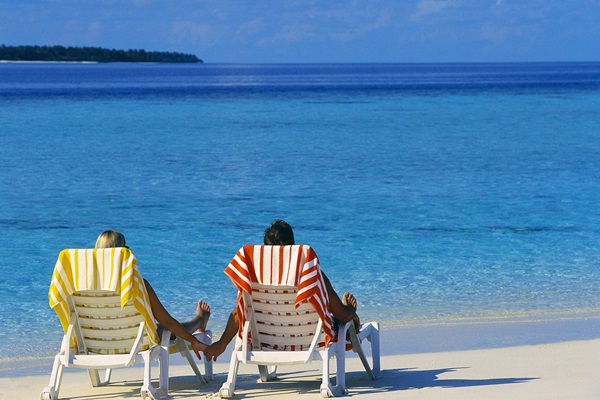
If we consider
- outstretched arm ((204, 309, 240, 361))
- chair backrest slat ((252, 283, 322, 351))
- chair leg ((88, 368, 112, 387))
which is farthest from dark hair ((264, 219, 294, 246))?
chair leg ((88, 368, 112, 387))

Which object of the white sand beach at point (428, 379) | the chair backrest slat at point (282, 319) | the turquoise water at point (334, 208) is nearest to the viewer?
the chair backrest slat at point (282, 319)

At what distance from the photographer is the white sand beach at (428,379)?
18.2 ft

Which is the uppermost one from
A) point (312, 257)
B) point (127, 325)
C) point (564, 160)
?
point (564, 160)

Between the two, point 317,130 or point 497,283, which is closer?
point 497,283

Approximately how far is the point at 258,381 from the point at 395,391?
92cm

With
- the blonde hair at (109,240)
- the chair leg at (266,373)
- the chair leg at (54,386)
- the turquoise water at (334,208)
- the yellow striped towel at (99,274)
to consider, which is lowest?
the chair leg at (54,386)

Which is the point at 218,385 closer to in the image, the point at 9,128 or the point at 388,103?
the point at 9,128

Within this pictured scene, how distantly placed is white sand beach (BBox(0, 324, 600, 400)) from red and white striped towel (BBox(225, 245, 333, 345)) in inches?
27.0

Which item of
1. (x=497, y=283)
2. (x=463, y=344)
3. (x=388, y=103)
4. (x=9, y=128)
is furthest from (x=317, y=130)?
(x=463, y=344)

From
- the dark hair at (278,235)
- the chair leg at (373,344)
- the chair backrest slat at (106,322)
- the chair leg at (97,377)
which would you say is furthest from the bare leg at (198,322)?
the chair leg at (373,344)

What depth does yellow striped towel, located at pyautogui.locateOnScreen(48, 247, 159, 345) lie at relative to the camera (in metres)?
5.21

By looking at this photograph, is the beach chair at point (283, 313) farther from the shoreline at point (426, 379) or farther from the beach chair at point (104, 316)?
the beach chair at point (104, 316)

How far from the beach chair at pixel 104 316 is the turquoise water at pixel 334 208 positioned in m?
1.93

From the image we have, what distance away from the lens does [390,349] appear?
7.07 m
